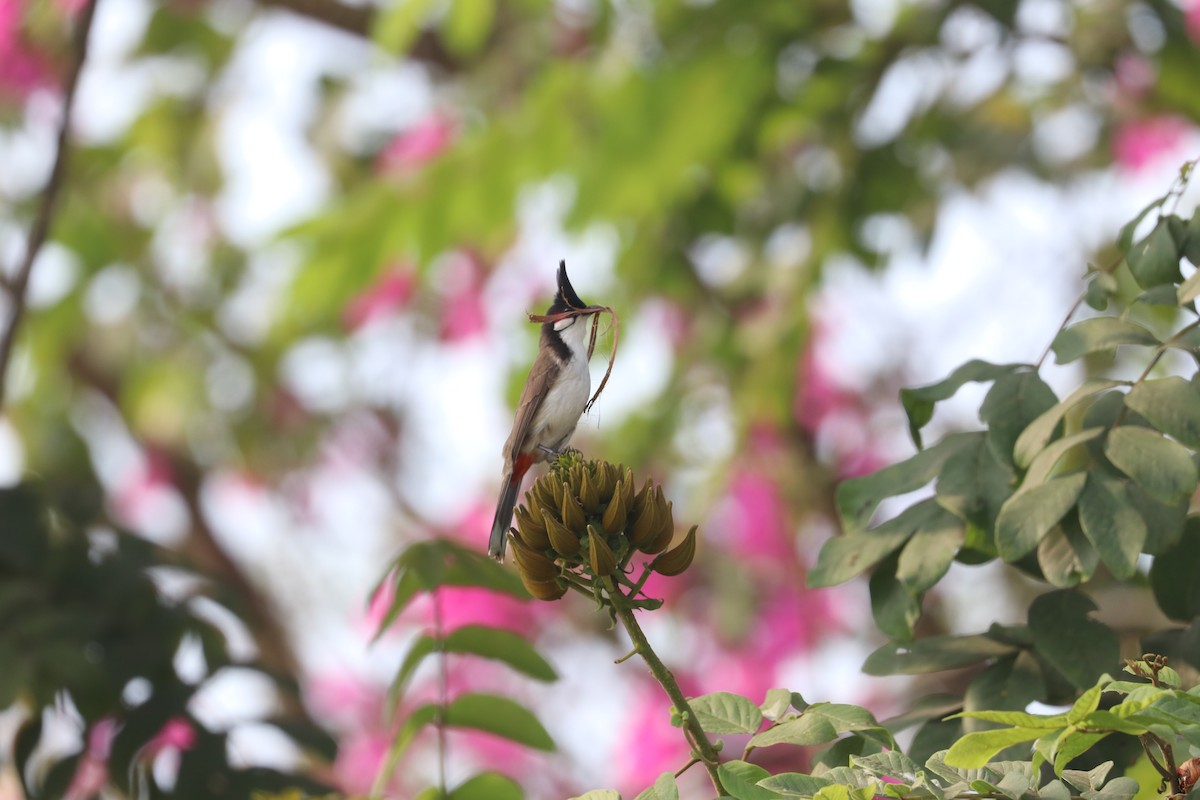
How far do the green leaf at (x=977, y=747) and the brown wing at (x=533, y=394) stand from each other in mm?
705

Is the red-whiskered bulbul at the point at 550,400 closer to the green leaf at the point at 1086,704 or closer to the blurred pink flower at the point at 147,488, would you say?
the green leaf at the point at 1086,704

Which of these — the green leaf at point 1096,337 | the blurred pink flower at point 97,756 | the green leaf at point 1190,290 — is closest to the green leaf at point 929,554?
the green leaf at point 1096,337

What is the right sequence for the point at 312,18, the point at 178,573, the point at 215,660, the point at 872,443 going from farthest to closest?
1. the point at 872,443
2. the point at 312,18
3. the point at 178,573
4. the point at 215,660

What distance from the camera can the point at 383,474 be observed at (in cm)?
627

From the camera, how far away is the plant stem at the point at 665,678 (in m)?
1.02

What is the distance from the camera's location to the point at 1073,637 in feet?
4.45

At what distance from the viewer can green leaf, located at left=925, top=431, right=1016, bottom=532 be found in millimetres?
1373

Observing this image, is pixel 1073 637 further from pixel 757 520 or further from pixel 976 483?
pixel 757 520

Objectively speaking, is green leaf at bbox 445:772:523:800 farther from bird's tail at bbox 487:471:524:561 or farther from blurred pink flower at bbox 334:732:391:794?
blurred pink flower at bbox 334:732:391:794

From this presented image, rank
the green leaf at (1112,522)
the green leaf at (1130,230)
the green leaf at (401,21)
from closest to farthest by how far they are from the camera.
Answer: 1. the green leaf at (1112,522)
2. the green leaf at (1130,230)
3. the green leaf at (401,21)

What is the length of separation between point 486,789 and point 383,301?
4.26 m

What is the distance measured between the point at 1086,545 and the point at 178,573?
1.70 meters

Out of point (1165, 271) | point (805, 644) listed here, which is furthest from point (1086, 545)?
point (805, 644)

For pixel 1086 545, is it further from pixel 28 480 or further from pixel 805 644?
pixel 805 644
